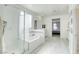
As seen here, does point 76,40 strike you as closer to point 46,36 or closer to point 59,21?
point 59,21

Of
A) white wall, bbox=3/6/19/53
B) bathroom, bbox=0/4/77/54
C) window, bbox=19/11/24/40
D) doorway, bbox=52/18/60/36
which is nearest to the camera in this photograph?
bathroom, bbox=0/4/77/54

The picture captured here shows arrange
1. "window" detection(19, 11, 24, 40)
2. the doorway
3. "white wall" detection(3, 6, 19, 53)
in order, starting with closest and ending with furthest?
"white wall" detection(3, 6, 19, 53) → "window" detection(19, 11, 24, 40) → the doorway

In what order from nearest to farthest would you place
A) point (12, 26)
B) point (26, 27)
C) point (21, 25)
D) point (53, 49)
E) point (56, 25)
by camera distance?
point (12, 26) → point (21, 25) → point (53, 49) → point (26, 27) → point (56, 25)

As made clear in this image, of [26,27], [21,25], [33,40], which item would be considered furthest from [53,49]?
[21,25]

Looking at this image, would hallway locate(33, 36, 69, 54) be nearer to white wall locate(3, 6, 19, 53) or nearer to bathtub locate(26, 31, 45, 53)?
bathtub locate(26, 31, 45, 53)

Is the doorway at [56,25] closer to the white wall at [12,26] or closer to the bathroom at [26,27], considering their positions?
the bathroom at [26,27]

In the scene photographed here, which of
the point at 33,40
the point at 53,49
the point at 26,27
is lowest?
Result: the point at 53,49

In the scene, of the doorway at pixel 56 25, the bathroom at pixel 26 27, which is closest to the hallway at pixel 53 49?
the bathroom at pixel 26 27

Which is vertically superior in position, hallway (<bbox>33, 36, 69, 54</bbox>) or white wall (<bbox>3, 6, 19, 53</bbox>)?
white wall (<bbox>3, 6, 19, 53</bbox>)

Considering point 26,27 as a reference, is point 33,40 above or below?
below

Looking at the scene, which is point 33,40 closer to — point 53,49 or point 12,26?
point 53,49

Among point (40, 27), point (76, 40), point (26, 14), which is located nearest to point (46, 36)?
point (40, 27)

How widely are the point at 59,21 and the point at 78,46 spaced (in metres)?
2.58

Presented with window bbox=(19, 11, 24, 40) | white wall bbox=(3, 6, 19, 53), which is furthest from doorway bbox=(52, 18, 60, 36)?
white wall bbox=(3, 6, 19, 53)
